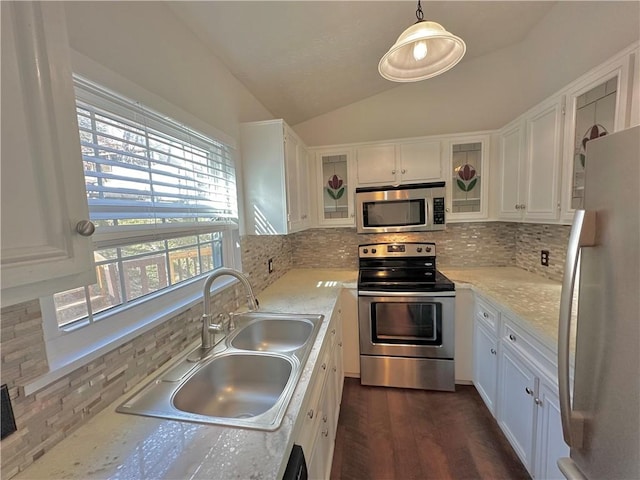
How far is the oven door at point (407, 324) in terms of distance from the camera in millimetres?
2135

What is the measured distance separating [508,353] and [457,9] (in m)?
2.17

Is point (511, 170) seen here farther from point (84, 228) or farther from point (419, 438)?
point (84, 228)

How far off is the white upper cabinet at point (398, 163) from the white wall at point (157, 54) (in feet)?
4.04

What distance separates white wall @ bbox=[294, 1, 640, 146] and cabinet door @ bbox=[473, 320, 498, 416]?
5.99ft

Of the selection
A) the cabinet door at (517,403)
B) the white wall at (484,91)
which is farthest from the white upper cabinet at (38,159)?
the white wall at (484,91)

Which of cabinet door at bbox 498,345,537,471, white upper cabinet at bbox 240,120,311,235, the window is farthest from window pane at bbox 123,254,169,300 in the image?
cabinet door at bbox 498,345,537,471

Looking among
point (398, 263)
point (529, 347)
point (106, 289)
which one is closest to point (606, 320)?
point (529, 347)

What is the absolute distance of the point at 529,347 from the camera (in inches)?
54.8

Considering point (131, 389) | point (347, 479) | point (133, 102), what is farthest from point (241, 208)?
point (347, 479)

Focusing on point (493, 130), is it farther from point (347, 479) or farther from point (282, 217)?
point (347, 479)

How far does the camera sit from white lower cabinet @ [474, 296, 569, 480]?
1.23 m

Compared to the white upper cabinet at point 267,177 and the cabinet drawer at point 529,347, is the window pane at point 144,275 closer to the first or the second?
the white upper cabinet at point 267,177

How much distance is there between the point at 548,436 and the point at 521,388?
0.84 feet

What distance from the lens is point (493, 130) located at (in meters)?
2.40
